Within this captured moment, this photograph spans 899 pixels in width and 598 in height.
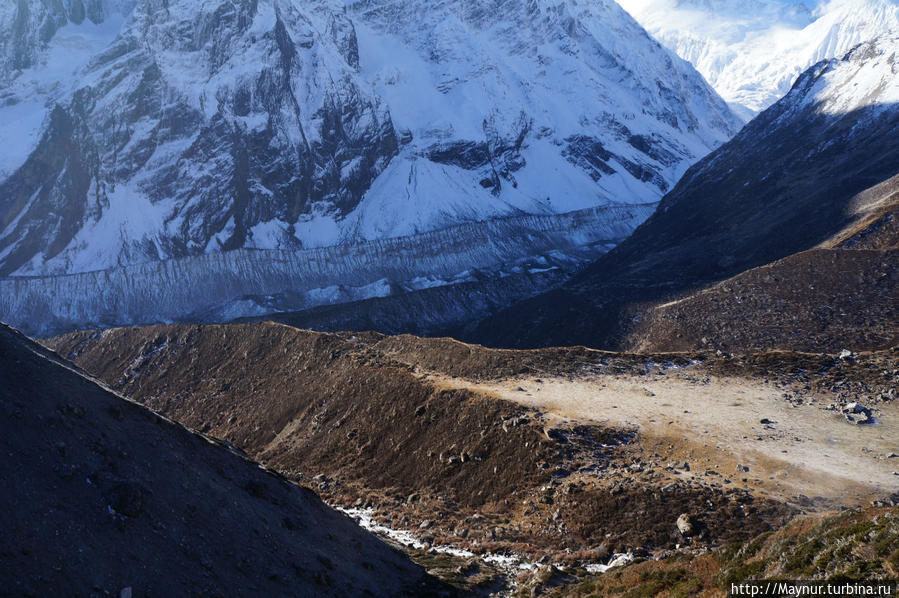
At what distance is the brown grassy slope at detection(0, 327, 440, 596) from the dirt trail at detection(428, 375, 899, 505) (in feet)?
38.3

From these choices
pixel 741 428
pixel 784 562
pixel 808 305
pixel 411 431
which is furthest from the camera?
pixel 808 305

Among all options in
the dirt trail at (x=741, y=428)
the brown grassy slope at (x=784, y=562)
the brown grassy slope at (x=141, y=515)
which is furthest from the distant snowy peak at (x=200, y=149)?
the brown grassy slope at (x=784, y=562)

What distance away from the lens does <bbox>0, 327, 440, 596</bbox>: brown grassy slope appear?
16219 mm

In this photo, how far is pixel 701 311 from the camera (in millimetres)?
62656

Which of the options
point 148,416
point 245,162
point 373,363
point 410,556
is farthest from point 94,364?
point 245,162

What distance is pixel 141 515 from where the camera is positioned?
60.3 feet

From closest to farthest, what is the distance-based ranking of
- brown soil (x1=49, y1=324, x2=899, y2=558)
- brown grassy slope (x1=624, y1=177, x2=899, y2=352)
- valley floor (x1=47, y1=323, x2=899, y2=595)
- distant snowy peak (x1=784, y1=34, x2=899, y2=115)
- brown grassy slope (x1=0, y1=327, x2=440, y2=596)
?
1. brown grassy slope (x1=0, y1=327, x2=440, y2=596)
2. valley floor (x1=47, y1=323, x2=899, y2=595)
3. brown soil (x1=49, y1=324, x2=899, y2=558)
4. brown grassy slope (x1=624, y1=177, x2=899, y2=352)
5. distant snowy peak (x1=784, y1=34, x2=899, y2=115)

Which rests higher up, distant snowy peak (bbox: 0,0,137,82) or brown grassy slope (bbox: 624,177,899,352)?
distant snowy peak (bbox: 0,0,137,82)

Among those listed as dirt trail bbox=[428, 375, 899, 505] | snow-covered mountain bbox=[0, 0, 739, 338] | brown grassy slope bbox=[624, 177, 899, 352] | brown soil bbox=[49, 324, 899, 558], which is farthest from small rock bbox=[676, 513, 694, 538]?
snow-covered mountain bbox=[0, 0, 739, 338]

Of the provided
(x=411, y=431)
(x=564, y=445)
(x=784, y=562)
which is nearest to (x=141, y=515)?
(x=784, y=562)

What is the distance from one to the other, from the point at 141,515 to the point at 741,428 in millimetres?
22444

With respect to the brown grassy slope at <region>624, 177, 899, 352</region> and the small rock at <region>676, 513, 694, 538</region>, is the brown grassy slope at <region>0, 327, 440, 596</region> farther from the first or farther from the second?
the brown grassy slope at <region>624, 177, 899, 352</region>

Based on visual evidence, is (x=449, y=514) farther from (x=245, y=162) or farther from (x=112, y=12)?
(x=112, y=12)

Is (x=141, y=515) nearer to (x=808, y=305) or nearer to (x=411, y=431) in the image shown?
(x=411, y=431)
